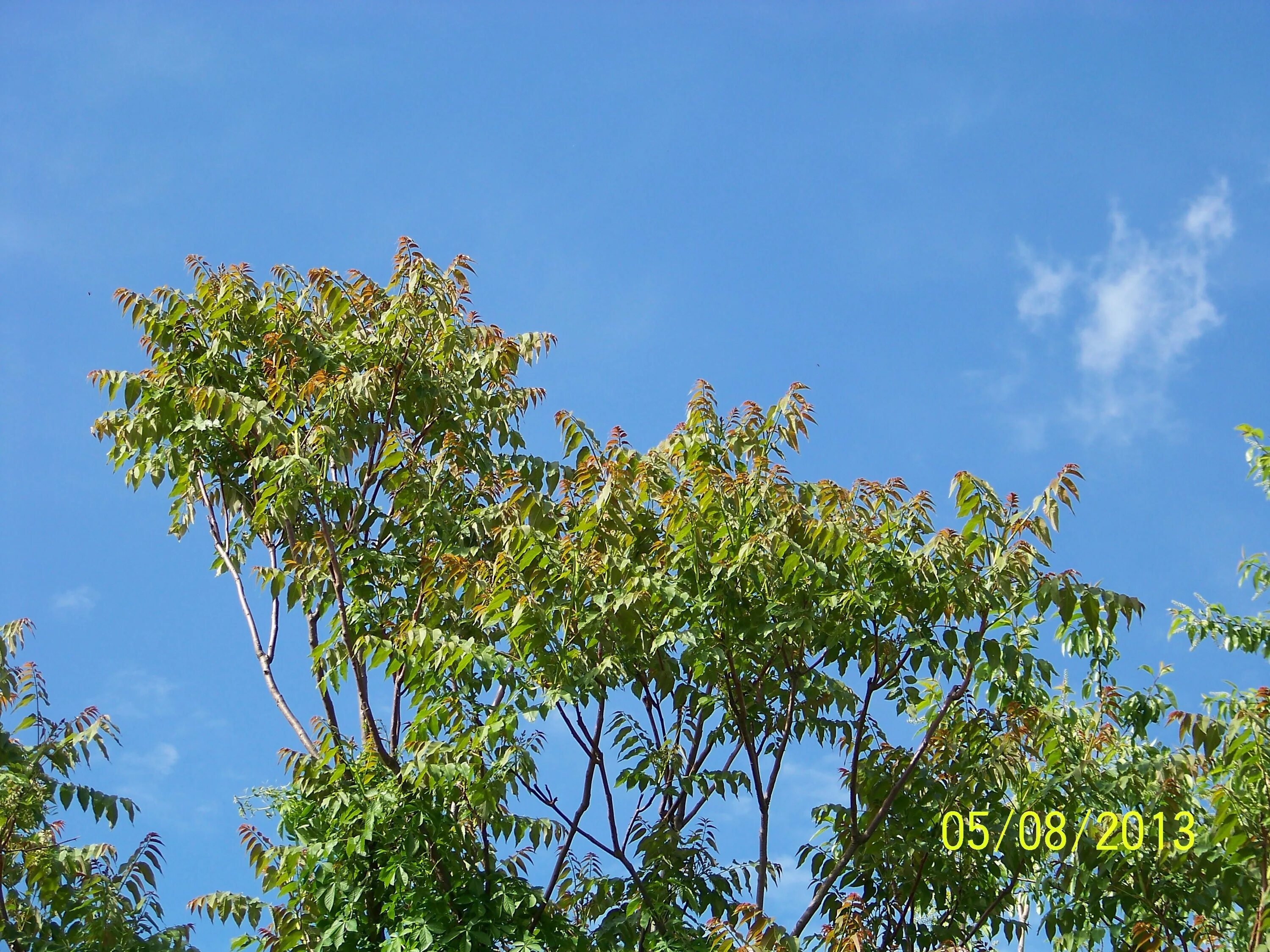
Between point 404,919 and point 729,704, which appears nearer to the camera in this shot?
point 404,919

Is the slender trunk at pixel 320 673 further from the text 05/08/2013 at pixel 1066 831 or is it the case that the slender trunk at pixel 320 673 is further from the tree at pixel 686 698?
the text 05/08/2013 at pixel 1066 831

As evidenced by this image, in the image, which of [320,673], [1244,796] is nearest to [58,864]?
[320,673]

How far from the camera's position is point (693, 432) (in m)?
10.5

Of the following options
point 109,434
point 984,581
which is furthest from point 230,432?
point 984,581

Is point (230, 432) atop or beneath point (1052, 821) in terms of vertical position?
atop

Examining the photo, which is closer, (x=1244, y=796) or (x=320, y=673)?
(x=1244, y=796)

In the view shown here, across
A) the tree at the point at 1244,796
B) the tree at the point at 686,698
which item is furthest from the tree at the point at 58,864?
the tree at the point at 1244,796

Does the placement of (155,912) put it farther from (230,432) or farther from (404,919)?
(230,432)

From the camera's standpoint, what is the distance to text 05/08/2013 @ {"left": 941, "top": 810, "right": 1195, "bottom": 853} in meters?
9.05

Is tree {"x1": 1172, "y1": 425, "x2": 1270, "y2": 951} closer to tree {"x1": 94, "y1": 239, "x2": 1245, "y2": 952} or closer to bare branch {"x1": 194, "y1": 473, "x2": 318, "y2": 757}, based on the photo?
tree {"x1": 94, "y1": 239, "x2": 1245, "y2": 952}

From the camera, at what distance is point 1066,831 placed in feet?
30.7

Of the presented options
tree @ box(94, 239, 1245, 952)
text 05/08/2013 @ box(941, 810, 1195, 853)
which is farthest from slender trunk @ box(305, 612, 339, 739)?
text 05/08/2013 @ box(941, 810, 1195, 853)

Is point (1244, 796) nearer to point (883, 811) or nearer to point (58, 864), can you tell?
point (883, 811)

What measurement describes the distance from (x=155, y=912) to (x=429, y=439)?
4.39 m
